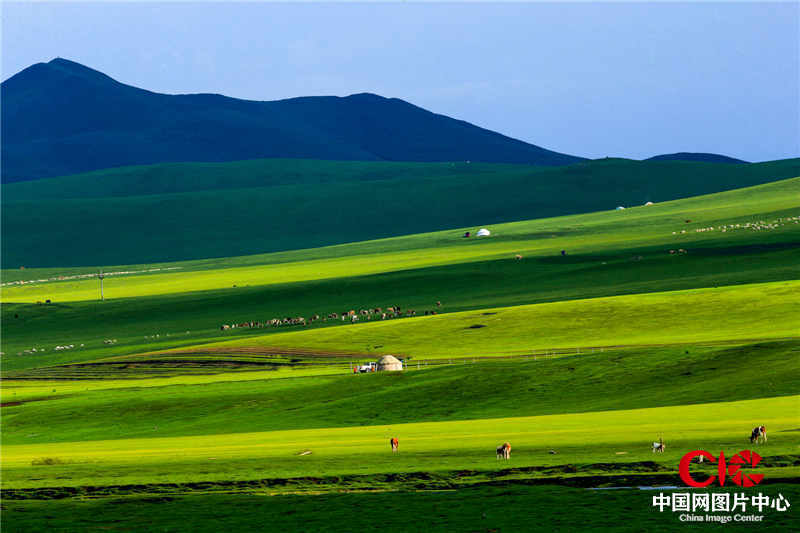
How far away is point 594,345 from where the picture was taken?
271 ft

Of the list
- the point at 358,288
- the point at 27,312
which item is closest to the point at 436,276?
the point at 358,288

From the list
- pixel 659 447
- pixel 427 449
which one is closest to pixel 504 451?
pixel 427 449

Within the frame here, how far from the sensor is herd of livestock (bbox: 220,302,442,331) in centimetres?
11494

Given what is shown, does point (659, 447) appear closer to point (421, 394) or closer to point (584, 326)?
point (421, 394)

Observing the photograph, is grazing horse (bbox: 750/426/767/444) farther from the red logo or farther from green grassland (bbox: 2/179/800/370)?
green grassland (bbox: 2/179/800/370)

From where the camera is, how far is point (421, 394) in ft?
224

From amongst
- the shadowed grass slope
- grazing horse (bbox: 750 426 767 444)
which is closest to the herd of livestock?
the shadowed grass slope

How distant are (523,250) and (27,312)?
72481 mm

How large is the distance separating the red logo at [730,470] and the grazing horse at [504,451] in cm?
724

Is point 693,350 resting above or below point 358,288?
below

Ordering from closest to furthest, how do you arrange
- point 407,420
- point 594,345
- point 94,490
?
point 94,490 → point 407,420 → point 594,345

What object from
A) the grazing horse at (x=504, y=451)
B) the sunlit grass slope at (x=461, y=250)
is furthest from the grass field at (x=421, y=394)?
the sunlit grass slope at (x=461, y=250)

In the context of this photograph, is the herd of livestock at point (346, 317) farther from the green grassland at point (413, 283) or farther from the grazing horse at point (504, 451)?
the grazing horse at point (504, 451)

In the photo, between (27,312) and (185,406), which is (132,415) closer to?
(185,406)
